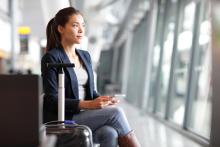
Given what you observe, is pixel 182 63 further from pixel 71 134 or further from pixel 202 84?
pixel 71 134

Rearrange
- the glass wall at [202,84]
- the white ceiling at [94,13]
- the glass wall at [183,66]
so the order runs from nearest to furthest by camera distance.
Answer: the glass wall at [202,84]
the glass wall at [183,66]
the white ceiling at [94,13]

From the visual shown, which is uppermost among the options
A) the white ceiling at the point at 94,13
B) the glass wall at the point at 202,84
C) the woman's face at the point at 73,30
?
the white ceiling at the point at 94,13

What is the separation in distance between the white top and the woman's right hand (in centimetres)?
16

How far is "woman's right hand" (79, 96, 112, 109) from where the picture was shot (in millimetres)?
1656

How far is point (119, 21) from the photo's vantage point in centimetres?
1161

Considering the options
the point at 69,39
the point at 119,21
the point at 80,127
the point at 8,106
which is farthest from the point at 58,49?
the point at 119,21

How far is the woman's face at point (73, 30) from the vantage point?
1.81 meters

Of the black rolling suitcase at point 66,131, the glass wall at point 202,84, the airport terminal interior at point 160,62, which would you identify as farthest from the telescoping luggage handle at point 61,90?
the glass wall at point 202,84

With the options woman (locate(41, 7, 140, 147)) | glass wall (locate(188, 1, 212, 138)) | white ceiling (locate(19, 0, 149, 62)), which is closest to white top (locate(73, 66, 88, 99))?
woman (locate(41, 7, 140, 147))

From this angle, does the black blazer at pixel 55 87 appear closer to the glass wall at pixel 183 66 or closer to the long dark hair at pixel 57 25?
the long dark hair at pixel 57 25

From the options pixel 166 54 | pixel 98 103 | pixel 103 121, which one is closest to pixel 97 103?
pixel 98 103

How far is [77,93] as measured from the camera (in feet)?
5.75

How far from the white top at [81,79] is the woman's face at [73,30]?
0.54 feet

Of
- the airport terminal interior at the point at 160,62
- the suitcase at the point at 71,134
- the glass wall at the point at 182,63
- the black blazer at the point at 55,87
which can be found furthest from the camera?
the glass wall at the point at 182,63
